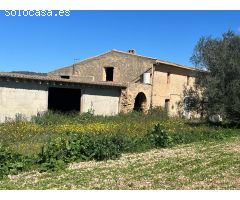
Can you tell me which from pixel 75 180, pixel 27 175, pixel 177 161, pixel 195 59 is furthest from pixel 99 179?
pixel 195 59

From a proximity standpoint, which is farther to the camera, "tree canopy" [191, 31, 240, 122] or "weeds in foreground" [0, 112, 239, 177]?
"tree canopy" [191, 31, 240, 122]

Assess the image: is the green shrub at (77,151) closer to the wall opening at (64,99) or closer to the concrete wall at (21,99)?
the concrete wall at (21,99)

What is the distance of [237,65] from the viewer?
26953 mm

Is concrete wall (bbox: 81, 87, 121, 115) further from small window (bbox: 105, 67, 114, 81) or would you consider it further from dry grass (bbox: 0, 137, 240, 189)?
dry grass (bbox: 0, 137, 240, 189)

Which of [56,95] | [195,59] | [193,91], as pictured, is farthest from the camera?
[56,95]

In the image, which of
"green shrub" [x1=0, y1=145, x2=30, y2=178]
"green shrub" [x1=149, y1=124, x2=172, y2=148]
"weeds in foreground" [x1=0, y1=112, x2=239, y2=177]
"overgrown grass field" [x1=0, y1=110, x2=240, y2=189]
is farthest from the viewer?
"green shrub" [x1=149, y1=124, x2=172, y2=148]

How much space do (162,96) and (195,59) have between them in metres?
7.61

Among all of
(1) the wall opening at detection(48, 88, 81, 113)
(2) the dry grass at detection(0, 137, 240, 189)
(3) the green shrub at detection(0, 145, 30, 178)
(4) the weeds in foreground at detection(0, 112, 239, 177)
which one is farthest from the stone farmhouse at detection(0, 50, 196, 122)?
(3) the green shrub at detection(0, 145, 30, 178)

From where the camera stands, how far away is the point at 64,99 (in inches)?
1409

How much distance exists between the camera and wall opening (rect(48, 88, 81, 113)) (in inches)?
1388

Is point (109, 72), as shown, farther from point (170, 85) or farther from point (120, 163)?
point (120, 163)

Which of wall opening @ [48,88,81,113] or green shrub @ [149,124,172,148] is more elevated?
wall opening @ [48,88,81,113]

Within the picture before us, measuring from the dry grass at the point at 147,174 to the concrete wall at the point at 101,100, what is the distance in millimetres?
16813
